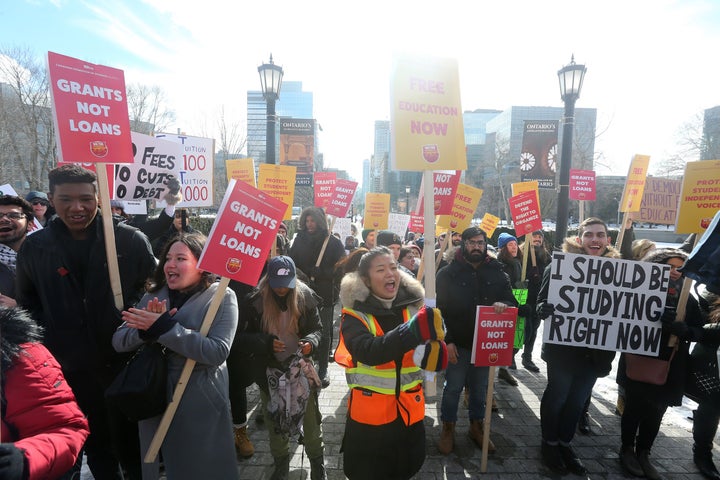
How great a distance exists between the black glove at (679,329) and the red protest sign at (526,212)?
3.27m

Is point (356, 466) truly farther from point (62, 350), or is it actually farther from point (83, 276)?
point (83, 276)

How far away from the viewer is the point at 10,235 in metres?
3.29

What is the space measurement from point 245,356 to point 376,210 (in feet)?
19.5

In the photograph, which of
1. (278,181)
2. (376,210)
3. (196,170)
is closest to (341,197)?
(376,210)

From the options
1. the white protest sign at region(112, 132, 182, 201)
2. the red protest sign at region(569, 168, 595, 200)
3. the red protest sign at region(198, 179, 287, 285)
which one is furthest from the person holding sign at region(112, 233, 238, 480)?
the red protest sign at region(569, 168, 595, 200)

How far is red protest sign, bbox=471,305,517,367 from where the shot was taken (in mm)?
3490

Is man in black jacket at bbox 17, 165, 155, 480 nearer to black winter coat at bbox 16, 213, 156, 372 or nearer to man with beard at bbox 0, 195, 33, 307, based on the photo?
black winter coat at bbox 16, 213, 156, 372

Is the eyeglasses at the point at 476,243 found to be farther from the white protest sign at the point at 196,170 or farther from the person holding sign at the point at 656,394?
the white protest sign at the point at 196,170

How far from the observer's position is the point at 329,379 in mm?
5426

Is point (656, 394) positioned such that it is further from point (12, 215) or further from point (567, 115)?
point (567, 115)

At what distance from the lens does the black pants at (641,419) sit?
136 inches

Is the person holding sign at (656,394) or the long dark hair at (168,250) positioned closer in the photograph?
the long dark hair at (168,250)

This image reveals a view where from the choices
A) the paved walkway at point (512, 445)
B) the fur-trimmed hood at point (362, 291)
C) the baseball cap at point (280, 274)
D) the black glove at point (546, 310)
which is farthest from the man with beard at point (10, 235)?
Result: the black glove at point (546, 310)

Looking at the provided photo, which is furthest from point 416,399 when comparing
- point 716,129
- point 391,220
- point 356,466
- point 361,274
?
point 716,129
